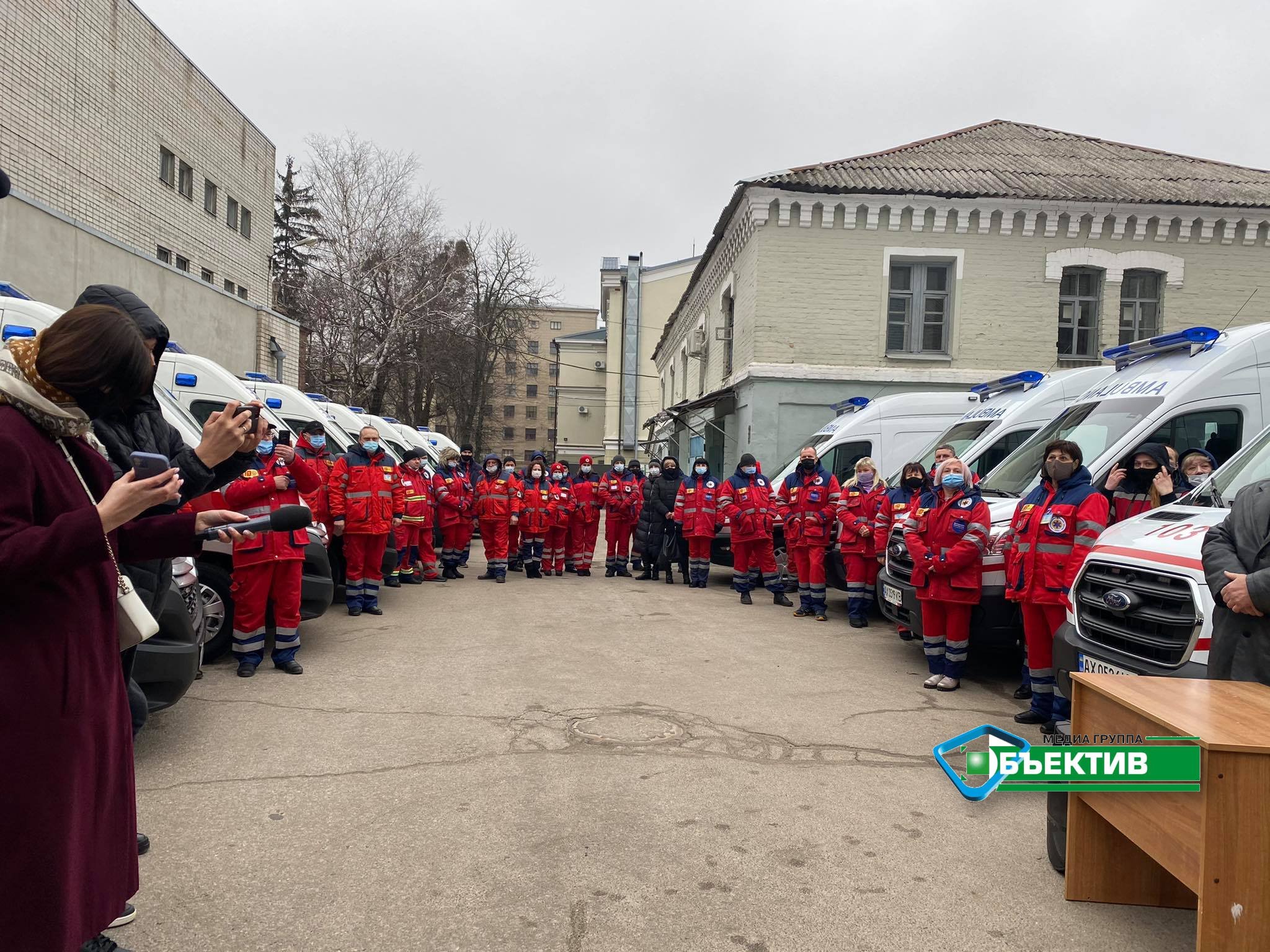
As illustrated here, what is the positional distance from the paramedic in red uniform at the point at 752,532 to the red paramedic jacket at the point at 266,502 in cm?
630

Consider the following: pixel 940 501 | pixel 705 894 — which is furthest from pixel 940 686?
pixel 705 894

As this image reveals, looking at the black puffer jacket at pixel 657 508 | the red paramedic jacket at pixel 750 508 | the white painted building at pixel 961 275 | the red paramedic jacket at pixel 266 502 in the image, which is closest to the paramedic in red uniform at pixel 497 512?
the black puffer jacket at pixel 657 508

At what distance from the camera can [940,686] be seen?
7023mm

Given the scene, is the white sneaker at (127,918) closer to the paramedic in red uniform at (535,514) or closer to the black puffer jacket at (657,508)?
the paramedic in red uniform at (535,514)

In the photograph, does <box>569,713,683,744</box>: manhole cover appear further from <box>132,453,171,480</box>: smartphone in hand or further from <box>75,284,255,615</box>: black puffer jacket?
<box>132,453,171,480</box>: smartphone in hand

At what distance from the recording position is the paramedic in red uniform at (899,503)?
890 centimetres

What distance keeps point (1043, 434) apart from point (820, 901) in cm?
636

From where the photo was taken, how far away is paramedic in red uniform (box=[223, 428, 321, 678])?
6723mm

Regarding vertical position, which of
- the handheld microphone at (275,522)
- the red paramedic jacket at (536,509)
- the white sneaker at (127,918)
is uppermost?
the handheld microphone at (275,522)

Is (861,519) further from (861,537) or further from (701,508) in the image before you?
(701,508)

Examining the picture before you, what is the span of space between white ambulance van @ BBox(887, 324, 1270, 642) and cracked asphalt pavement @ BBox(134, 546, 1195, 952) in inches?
39.4

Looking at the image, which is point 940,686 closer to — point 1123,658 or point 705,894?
point 1123,658

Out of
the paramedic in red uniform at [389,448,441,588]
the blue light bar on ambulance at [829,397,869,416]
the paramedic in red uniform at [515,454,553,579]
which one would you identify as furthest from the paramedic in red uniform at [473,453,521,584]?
the blue light bar on ambulance at [829,397,869,416]

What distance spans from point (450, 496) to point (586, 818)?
9.65 metres
